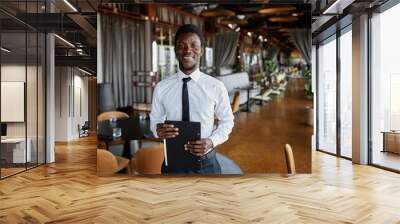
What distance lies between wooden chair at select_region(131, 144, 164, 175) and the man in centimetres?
35

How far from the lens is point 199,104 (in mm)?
5941

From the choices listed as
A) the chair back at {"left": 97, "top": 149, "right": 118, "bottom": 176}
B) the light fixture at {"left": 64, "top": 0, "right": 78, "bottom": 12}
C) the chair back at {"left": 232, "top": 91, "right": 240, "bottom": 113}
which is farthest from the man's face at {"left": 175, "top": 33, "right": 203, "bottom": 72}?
the light fixture at {"left": 64, "top": 0, "right": 78, "bottom": 12}

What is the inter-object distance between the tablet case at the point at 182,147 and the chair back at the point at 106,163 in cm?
96

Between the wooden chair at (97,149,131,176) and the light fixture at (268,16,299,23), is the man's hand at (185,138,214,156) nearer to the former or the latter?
the wooden chair at (97,149,131,176)

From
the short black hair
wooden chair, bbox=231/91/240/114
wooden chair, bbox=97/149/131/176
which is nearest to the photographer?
the short black hair

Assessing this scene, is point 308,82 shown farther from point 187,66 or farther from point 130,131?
point 130,131

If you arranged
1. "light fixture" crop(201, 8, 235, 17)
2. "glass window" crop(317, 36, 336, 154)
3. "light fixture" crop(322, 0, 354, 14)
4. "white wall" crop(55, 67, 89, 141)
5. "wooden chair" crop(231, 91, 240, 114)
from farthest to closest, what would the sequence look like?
"white wall" crop(55, 67, 89, 141), "glass window" crop(317, 36, 336, 154), "light fixture" crop(322, 0, 354, 14), "light fixture" crop(201, 8, 235, 17), "wooden chair" crop(231, 91, 240, 114)

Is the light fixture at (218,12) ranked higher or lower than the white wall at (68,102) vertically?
higher

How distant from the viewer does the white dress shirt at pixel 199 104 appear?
5949mm

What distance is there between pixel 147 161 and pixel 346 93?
15.5ft

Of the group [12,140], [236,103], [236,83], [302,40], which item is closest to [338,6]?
[302,40]

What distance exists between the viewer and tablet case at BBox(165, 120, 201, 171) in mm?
5922

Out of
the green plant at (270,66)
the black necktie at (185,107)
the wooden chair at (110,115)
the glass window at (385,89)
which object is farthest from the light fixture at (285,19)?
the wooden chair at (110,115)

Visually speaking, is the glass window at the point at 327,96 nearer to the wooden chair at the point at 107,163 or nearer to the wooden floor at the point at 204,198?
the wooden floor at the point at 204,198
